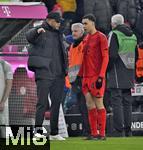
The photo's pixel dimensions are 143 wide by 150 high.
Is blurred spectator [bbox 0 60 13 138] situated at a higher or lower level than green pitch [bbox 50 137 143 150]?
higher

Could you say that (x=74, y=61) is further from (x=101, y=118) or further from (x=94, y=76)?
(x=101, y=118)

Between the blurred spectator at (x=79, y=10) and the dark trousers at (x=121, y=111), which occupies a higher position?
the blurred spectator at (x=79, y=10)

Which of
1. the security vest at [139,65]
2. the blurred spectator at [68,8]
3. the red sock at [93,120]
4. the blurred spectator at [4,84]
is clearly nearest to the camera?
the blurred spectator at [4,84]

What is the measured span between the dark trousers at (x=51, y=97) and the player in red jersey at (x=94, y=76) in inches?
17.0

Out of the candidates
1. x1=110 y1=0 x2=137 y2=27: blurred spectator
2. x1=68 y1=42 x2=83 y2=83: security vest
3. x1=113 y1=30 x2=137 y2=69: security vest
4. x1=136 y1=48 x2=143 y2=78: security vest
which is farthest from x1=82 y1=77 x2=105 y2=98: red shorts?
x1=110 y1=0 x2=137 y2=27: blurred spectator

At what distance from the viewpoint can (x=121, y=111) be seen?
1652 cm

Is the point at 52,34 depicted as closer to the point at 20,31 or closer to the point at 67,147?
the point at 20,31

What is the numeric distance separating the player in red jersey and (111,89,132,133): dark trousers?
1.36 m

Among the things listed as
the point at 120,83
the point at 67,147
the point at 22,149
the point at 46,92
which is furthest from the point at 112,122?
the point at 22,149

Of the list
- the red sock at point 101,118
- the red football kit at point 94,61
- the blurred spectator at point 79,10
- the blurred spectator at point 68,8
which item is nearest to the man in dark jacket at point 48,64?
the red football kit at point 94,61

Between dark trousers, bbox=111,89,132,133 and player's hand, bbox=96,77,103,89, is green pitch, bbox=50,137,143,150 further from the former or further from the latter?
dark trousers, bbox=111,89,132,133

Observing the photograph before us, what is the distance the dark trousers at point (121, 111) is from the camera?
650 inches

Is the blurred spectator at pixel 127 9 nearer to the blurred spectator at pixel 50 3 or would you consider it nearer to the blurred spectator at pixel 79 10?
the blurred spectator at pixel 79 10

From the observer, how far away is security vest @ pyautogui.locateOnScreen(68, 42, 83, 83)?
51.8ft
